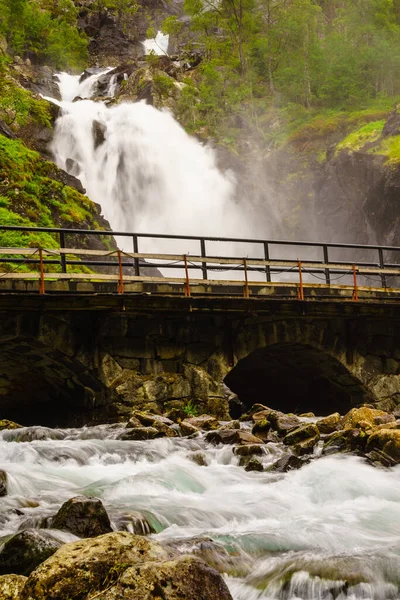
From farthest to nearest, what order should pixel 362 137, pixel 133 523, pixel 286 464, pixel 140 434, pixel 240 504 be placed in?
pixel 362 137 < pixel 140 434 < pixel 286 464 < pixel 240 504 < pixel 133 523

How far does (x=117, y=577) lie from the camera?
4.73m

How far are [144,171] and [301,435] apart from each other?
3164cm

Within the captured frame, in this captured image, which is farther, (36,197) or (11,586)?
(36,197)

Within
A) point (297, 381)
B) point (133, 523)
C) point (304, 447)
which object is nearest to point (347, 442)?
Result: point (304, 447)

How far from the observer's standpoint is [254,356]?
2023 centimetres

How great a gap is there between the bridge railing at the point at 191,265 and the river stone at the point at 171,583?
30.9ft

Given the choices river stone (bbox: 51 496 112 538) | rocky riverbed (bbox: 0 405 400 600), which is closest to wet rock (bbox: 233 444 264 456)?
rocky riverbed (bbox: 0 405 400 600)

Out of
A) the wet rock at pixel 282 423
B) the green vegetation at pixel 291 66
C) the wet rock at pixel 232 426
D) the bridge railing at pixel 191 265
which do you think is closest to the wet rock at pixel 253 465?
the wet rock at pixel 282 423

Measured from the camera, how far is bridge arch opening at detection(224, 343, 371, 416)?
63.4 feet

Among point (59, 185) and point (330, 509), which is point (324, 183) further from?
point (330, 509)

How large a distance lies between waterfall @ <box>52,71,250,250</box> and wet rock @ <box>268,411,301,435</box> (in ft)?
75.6

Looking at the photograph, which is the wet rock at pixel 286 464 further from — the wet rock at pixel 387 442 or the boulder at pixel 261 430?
the boulder at pixel 261 430

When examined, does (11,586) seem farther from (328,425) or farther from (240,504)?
(328,425)

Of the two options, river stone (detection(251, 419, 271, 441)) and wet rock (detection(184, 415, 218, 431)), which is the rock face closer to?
river stone (detection(251, 419, 271, 441))
